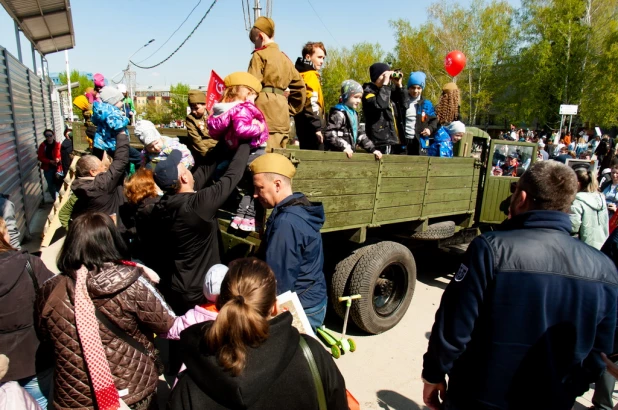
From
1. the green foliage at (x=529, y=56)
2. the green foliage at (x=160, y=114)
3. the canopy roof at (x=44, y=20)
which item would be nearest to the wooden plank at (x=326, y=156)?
the canopy roof at (x=44, y=20)

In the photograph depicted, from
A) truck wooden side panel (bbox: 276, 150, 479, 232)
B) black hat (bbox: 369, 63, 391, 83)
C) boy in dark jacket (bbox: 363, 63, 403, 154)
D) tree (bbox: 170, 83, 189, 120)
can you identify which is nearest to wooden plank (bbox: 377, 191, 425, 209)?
truck wooden side panel (bbox: 276, 150, 479, 232)

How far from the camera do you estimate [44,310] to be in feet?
5.64

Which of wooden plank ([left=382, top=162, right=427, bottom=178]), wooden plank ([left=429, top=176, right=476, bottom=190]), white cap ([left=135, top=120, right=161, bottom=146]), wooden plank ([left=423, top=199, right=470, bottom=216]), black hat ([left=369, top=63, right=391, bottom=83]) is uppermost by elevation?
black hat ([left=369, top=63, right=391, bottom=83])

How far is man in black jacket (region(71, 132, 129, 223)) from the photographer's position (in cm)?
A: 339

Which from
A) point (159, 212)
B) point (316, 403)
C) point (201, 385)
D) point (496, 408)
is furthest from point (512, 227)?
point (159, 212)

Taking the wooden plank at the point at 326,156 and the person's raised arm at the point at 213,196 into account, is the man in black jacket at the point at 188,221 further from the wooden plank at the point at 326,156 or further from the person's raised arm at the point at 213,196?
the wooden plank at the point at 326,156

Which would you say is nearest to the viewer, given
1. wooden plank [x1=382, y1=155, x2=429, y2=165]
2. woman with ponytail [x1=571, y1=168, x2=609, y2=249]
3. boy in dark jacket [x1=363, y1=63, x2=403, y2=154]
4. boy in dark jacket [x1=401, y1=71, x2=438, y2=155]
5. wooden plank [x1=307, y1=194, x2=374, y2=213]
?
wooden plank [x1=307, y1=194, x2=374, y2=213]

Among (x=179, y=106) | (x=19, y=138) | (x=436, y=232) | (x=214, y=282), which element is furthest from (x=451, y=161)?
(x=179, y=106)

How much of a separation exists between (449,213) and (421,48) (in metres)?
30.9

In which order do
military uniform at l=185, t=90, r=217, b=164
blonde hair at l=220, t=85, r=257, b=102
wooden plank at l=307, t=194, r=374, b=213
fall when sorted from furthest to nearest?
military uniform at l=185, t=90, r=217, b=164, wooden plank at l=307, t=194, r=374, b=213, blonde hair at l=220, t=85, r=257, b=102

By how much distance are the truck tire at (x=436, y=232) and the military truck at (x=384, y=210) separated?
0.01 metres

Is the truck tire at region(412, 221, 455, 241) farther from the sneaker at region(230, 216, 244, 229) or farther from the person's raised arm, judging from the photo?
the person's raised arm

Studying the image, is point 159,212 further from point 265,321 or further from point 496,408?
point 496,408

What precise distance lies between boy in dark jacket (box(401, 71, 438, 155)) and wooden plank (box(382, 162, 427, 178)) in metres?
1.44
